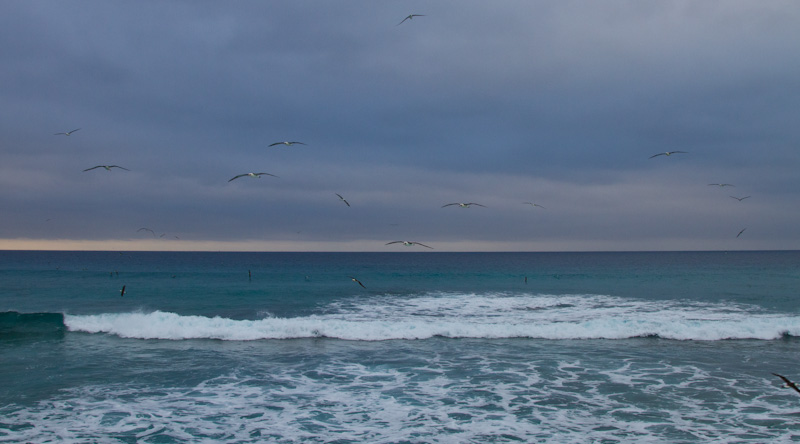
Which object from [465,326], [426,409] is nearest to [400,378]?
[426,409]

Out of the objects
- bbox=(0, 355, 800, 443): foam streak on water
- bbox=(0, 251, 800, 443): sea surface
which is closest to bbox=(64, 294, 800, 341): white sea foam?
bbox=(0, 251, 800, 443): sea surface

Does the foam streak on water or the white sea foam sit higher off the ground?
the white sea foam

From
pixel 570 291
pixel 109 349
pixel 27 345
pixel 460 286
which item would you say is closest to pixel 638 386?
pixel 109 349

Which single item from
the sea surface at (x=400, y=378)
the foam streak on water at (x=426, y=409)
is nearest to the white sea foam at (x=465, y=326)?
the sea surface at (x=400, y=378)

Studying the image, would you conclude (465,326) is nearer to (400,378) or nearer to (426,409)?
(400,378)

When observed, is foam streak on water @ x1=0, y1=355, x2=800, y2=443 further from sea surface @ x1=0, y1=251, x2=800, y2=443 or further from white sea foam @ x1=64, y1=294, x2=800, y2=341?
white sea foam @ x1=64, y1=294, x2=800, y2=341

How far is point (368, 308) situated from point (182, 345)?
16279mm

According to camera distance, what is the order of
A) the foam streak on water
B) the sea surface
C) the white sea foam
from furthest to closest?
1. the white sea foam
2. the sea surface
3. the foam streak on water

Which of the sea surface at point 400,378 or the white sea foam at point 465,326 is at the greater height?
the white sea foam at point 465,326

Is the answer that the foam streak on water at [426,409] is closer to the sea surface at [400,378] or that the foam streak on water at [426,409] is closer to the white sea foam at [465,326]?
the sea surface at [400,378]

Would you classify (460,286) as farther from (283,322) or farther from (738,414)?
(738,414)

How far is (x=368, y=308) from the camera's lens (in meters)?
37.8

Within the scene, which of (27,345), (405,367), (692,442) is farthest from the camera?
(27,345)

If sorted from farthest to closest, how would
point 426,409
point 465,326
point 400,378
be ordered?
point 465,326
point 400,378
point 426,409
